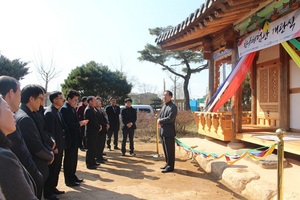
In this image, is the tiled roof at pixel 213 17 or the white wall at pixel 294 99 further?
the white wall at pixel 294 99

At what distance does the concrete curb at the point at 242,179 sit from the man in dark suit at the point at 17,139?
284 centimetres

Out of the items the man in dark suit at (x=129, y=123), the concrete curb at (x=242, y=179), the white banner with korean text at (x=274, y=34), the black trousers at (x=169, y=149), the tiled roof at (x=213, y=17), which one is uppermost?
the tiled roof at (x=213, y=17)

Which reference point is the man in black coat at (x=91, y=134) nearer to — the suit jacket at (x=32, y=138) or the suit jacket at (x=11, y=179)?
the suit jacket at (x=32, y=138)

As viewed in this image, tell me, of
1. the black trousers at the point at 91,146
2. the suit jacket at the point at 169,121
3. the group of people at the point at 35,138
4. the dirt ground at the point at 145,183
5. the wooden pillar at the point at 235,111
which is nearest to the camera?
the group of people at the point at 35,138

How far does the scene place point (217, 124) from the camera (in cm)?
682

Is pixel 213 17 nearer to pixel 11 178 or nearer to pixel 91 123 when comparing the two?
pixel 91 123

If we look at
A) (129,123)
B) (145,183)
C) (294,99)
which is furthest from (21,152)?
(294,99)

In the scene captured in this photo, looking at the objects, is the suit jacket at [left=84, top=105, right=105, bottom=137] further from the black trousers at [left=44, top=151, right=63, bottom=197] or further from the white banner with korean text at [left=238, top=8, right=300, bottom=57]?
the white banner with korean text at [left=238, top=8, right=300, bottom=57]

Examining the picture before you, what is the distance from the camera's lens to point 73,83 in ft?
53.8

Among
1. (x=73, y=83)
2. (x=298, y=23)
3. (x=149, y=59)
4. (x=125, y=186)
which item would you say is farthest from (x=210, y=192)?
(x=149, y=59)

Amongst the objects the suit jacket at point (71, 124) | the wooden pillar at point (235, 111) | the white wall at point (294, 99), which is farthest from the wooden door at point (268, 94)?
the suit jacket at point (71, 124)

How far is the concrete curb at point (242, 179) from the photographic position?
3.71 m

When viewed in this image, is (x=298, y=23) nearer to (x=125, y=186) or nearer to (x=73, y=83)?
(x=125, y=186)

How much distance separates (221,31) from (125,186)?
4.67 metres
